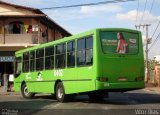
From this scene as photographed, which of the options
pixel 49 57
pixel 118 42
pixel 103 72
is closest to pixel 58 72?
pixel 49 57

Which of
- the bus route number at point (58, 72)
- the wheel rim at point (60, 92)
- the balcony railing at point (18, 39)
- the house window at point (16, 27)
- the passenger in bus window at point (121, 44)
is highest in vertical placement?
the house window at point (16, 27)

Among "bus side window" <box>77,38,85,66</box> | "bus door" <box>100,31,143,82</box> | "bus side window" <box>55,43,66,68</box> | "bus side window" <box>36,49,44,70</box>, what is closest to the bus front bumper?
"bus door" <box>100,31,143,82</box>

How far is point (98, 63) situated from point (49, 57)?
4.86 metres

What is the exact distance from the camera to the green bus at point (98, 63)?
18.9 metres

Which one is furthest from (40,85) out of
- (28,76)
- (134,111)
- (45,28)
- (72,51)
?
(45,28)

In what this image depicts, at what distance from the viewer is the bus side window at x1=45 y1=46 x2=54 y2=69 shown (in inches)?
894

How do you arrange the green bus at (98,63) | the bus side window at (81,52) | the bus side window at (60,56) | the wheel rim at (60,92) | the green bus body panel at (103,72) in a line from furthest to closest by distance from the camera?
the wheel rim at (60,92) < the bus side window at (60,56) < the bus side window at (81,52) < the green bus at (98,63) < the green bus body panel at (103,72)

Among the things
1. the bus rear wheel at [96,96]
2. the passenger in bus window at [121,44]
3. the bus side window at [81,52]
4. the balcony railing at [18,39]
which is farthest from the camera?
the balcony railing at [18,39]

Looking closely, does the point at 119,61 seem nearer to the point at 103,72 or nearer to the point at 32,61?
the point at 103,72

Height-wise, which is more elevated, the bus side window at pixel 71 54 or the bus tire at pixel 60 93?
the bus side window at pixel 71 54

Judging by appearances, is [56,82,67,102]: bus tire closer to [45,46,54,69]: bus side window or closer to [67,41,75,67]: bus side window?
[45,46,54,69]: bus side window

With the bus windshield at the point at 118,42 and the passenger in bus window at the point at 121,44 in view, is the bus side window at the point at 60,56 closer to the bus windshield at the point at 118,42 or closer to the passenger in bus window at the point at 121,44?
the bus windshield at the point at 118,42

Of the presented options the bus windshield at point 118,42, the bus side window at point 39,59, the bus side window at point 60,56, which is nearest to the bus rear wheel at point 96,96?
the bus side window at point 60,56

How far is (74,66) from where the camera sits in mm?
20312
